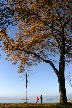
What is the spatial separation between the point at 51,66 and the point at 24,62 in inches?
256

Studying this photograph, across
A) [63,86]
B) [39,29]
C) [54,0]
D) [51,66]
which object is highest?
[54,0]

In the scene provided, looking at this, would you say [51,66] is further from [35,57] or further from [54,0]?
[54,0]

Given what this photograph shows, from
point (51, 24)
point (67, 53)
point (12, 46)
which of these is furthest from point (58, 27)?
point (12, 46)

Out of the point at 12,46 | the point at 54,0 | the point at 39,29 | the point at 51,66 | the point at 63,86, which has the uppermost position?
the point at 54,0

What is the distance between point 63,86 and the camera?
32.5 m

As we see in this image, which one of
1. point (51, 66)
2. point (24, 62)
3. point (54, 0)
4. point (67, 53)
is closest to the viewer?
point (54, 0)

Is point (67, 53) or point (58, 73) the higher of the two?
point (67, 53)

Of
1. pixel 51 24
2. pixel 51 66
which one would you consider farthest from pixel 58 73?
pixel 51 24

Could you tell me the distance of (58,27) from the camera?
3362 cm

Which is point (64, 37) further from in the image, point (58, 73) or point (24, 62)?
point (24, 62)

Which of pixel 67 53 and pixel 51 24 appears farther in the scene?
pixel 67 53

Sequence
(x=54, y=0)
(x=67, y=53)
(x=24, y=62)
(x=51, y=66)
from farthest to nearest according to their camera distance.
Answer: (x=24, y=62) → (x=67, y=53) → (x=51, y=66) → (x=54, y=0)

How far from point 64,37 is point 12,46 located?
6.80m

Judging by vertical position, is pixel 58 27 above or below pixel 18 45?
above
